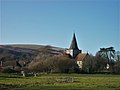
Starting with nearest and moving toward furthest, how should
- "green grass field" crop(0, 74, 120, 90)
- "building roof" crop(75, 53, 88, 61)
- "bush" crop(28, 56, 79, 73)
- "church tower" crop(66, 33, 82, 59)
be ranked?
1. "green grass field" crop(0, 74, 120, 90)
2. "bush" crop(28, 56, 79, 73)
3. "building roof" crop(75, 53, 88, 61)
4. "church tower" crop(66, 33, 82, 59)

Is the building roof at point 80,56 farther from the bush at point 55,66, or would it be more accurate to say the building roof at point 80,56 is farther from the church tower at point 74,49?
the bush at point 55,66

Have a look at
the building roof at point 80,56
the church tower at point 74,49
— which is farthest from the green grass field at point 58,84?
the church tower at point 74,49

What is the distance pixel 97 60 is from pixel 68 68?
11.9 m

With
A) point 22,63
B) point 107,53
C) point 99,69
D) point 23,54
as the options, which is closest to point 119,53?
point 107,53

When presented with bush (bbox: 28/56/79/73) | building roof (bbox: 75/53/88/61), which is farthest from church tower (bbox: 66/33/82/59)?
bush (bbox: 28/56/79/73)

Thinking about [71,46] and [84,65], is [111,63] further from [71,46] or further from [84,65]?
[71,46]

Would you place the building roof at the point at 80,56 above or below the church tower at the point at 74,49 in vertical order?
below

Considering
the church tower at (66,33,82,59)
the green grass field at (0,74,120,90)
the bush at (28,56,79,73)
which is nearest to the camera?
the green grass field at (0,74,120,90)

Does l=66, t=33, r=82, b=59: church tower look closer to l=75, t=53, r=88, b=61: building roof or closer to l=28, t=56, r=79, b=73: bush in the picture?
l=75, t=53, r=88, b=61: building roof

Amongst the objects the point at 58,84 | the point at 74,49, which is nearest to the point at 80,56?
the point at 74,49

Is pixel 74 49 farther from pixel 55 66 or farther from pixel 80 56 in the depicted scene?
pixel 55 66

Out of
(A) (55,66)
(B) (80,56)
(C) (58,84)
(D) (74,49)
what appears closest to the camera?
(C) (58,84)

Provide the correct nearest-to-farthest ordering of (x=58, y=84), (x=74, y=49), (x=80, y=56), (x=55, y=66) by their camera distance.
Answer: (x=58, y=84) < (x=55, y=66) < (x=80, y=56) < (x=74, y=49)

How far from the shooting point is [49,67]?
4469 inches
